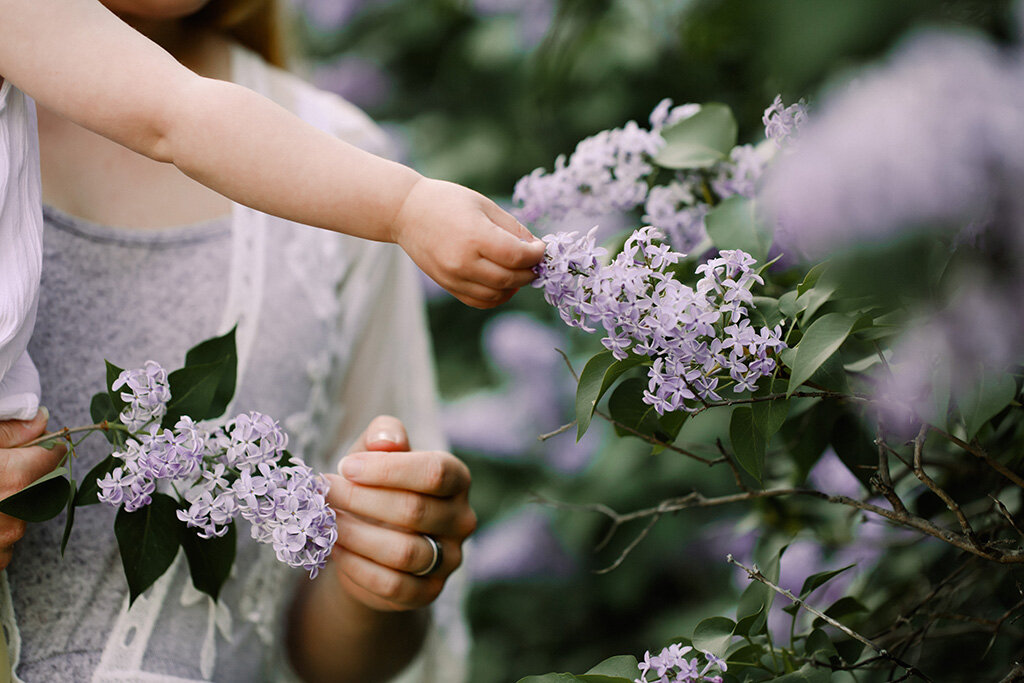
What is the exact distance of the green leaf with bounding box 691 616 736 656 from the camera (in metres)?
0.41

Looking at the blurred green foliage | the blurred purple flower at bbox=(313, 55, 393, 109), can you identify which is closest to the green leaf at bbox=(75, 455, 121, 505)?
the blurred green foliage

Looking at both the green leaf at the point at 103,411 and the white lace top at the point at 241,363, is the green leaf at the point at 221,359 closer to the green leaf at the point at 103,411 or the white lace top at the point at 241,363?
the green leaf at the point at 103,411

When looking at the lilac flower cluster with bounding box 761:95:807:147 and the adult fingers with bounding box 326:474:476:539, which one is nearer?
the lilac flower cluster with bounding box 761:95:807:147

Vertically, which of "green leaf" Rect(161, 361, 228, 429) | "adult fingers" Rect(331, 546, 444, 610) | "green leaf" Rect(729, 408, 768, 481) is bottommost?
"adult fingers" Rect(331, 546, 444, 610)

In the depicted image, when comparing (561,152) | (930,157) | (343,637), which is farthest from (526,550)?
(930,157)

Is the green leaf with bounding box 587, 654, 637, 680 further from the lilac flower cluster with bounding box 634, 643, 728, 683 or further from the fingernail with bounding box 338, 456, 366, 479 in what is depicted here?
the fingernail with bounding box 338, 456, 366, 479

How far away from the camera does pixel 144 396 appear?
0.43m

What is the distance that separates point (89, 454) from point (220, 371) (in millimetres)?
200

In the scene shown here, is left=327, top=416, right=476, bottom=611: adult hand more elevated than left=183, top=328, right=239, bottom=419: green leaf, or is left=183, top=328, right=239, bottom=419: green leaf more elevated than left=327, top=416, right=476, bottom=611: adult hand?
left=183, top=328, right=239, bottom=419: green leaf

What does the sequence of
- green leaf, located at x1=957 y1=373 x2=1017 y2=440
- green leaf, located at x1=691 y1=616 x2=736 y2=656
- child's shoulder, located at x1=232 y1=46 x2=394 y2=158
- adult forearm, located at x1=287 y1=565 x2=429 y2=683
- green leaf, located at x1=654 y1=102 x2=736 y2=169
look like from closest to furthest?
green leaf, located at x1=957 y1=373 x2=1017 y2=440, green leaf, located at x1=691 y1=616 x2=736 y2=656, green leaf, located at x1=654 y1=102 x2=736 y2=169, adult forearm, located at x1=287 y1=565 x2=429 y2=683, child's shoulder, located at x1=232 y1=46 x2=394 y2=158

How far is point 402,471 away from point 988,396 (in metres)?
0.34

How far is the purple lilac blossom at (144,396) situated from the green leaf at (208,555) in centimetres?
8

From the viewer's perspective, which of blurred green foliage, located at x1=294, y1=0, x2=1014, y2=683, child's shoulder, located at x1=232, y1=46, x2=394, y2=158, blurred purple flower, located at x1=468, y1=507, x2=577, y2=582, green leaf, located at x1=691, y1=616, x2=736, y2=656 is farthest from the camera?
blurred purple flower, located at x1=468, y1=507, x2=577, y2=582

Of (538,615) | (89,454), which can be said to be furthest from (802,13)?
(538,615)
